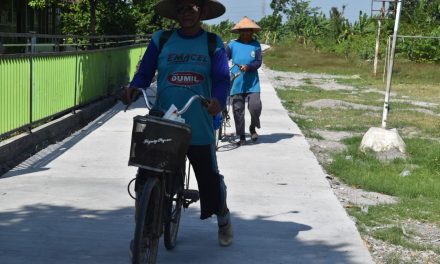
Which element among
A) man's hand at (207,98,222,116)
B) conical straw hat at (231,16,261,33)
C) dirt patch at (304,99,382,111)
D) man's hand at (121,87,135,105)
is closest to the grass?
dirt patch at (304,99,382,111)

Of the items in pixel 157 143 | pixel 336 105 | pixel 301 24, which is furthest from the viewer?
pixel 301 24

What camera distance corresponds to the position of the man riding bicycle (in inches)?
184

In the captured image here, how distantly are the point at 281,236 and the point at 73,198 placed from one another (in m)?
2.13

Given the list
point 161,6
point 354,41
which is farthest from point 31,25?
point 354,41

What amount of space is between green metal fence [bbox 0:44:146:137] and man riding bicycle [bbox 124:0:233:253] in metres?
3.79

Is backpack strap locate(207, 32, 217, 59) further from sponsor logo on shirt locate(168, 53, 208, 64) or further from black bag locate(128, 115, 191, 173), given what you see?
black bag locate(128, 115, 191, 173)

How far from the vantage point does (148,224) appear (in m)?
4.29

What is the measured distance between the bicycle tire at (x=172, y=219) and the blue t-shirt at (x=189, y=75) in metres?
0.43

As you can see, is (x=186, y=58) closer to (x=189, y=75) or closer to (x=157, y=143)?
A: (x=189, y=75)

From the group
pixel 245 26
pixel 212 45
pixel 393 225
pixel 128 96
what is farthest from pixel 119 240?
pixel 245 26

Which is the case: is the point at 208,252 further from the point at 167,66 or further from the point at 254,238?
the point at 167,66

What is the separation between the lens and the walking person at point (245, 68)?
10031 millimetres

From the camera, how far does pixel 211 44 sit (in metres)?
4.75

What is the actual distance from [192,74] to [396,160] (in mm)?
5494
